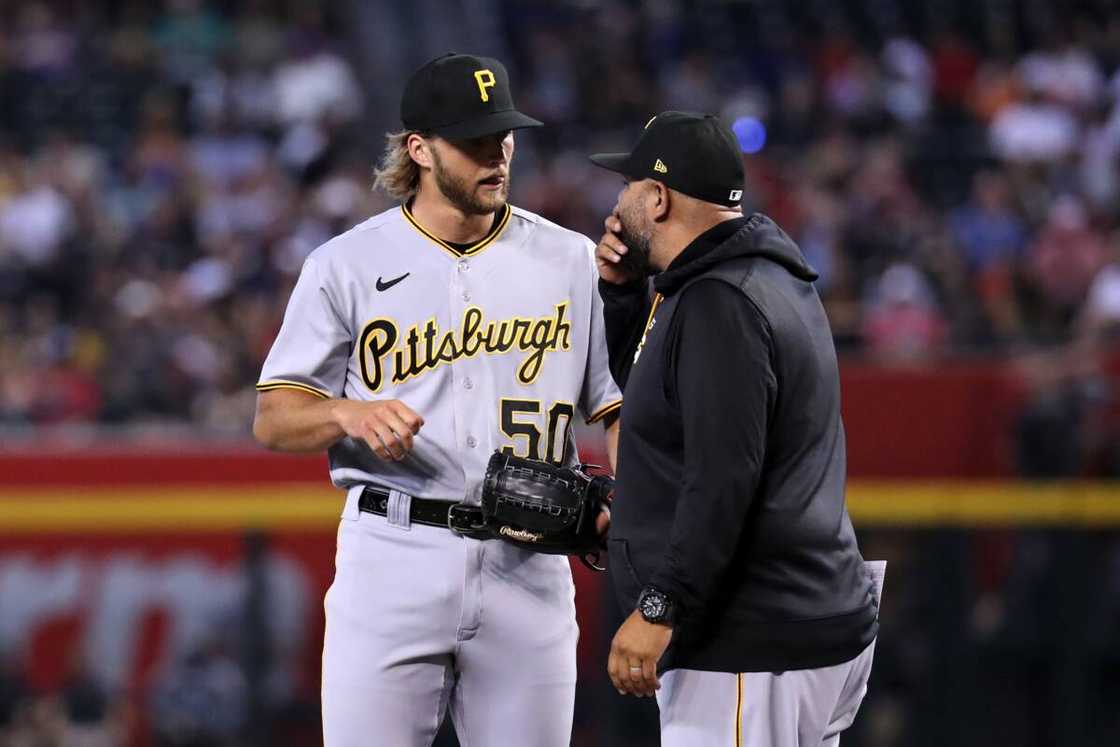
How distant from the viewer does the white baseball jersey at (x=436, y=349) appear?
12.2ft

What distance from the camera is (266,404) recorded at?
378 centimetres

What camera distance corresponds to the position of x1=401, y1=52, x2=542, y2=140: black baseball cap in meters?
3.67

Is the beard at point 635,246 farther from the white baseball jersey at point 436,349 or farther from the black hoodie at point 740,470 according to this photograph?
the white baseball jersey at point 436,349

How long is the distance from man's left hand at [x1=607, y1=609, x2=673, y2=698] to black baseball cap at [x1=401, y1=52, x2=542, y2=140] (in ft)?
3.77

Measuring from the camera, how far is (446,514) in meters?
3.71

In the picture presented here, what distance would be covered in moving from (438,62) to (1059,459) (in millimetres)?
5062

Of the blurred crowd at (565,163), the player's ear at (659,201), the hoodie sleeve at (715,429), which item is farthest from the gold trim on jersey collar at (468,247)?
the blurred crowd at (565,163)

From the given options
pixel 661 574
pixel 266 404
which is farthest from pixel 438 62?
pixel 661 574

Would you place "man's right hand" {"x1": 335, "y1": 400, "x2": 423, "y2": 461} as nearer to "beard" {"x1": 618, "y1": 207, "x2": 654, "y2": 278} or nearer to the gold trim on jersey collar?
the gold trim on jersey collar

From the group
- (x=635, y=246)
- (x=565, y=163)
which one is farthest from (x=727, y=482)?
(x=565, y=163)

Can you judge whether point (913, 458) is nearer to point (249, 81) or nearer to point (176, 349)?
point (176, 349)

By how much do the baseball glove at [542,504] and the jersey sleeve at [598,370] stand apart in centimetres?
20

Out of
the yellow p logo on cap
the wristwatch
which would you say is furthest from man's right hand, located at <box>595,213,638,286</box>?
the wristwatch

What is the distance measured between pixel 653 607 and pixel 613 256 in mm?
844
